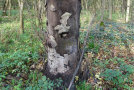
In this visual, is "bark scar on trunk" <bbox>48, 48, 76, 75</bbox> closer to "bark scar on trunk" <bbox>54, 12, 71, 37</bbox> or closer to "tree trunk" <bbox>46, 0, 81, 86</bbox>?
"tree trunk" <bbox>46, 0, 81, 86</bbox>

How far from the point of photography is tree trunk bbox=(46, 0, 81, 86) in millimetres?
1610

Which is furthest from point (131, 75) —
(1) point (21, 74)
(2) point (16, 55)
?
(2) point (16, 55)

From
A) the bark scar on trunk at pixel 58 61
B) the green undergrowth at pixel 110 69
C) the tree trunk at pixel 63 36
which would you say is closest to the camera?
the tree trunk at pixel 63 36

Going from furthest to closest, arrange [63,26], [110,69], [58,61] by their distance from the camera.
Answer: [110,69] < [58,61] < [63,26]

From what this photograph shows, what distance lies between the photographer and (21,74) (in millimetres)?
2137

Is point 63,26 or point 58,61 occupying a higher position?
point 63,26

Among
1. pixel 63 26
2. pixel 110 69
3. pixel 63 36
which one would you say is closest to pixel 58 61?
pixel 63 36

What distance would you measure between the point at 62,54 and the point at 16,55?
1.22 meters

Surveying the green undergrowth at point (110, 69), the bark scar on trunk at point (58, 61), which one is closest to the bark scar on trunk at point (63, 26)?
the bark scar on trunk at point (58, 61)

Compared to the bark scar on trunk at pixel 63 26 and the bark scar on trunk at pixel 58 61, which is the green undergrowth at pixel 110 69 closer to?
the bark scar on trunk at pixel 58 61

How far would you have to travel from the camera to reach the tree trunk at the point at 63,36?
5.28 feet

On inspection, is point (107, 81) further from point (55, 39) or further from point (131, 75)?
point (55, 39)

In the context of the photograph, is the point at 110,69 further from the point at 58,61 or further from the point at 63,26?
the point at 63,26

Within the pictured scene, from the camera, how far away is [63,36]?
1.68m
